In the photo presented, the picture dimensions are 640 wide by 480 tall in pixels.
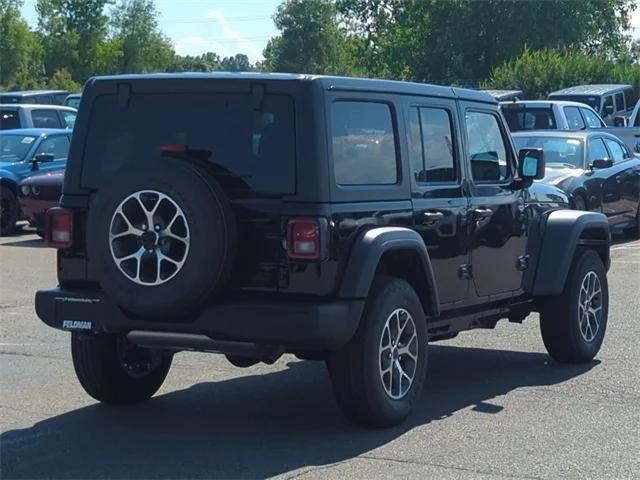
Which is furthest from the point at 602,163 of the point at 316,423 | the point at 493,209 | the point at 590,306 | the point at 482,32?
the point at 482,32

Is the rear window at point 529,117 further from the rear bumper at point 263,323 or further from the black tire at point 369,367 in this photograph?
the rear bumper at point 263,323

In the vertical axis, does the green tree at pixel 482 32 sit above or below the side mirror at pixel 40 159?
above

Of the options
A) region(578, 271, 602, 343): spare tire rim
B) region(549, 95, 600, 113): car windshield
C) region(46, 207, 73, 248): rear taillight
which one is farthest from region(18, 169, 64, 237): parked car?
region(549, 95, 600, 113): car windshield

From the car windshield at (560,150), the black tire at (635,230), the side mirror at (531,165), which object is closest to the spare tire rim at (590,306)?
the side mirror at (531,165)

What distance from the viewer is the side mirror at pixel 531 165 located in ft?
29.0

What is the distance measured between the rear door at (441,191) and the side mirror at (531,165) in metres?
0.86

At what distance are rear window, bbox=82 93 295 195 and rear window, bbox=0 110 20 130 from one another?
1850 cm

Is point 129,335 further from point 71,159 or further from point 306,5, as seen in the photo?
point 306,5

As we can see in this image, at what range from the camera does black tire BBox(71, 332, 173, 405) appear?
298 inches

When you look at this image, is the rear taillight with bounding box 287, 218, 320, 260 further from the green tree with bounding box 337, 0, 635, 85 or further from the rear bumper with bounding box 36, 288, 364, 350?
the green tree with bounding box 337, 0, 635, 85

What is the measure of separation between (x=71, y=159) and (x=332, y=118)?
158 centimetres

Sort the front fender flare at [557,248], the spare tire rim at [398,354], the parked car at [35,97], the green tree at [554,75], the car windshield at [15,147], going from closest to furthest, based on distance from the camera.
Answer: the spare tire rim at [398,354]
the front fender flare at [557,248]
the car windshield at [15,147]
the parked car at [35,97]
the green tree at [554,75]

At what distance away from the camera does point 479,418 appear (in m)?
7.45

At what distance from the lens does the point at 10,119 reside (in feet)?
83.4
